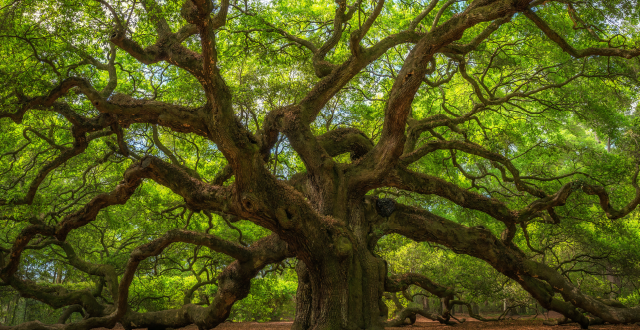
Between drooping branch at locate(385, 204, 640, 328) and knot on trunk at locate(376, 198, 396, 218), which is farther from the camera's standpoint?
drooping branch at locate(385, 204, 640, 328)

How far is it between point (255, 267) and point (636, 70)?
8.87 metres

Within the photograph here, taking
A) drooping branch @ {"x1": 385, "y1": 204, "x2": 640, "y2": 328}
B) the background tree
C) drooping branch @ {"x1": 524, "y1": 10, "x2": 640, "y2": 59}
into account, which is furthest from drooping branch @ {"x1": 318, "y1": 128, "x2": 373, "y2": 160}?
drooping branch @ {"x1": 524, "y1": 10, "x2": 640, "y2": 59}

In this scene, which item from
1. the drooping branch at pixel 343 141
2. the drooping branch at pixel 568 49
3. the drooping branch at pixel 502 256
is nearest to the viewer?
the drooping branch at pixel 568 49

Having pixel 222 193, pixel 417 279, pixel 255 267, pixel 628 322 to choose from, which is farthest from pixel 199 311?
pixel 628 322

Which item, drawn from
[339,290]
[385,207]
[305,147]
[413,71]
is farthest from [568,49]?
[339,290]

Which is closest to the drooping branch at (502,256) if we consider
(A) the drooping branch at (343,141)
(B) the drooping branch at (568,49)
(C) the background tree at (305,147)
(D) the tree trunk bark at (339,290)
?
(C) the background tree at (305,147)

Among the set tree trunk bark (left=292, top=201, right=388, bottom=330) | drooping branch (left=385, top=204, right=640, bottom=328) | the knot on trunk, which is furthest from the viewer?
drooping branch (left=385, top=204, right=640, bottom=328)

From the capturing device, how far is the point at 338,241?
5484mm

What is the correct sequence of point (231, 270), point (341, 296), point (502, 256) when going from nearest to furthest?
point (341, 296), point (231, 270), point (502, 256)

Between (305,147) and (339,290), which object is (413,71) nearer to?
(305,147)

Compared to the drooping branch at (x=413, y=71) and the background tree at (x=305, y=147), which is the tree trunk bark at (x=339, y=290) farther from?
the drooping branch at (x=413, y=71)

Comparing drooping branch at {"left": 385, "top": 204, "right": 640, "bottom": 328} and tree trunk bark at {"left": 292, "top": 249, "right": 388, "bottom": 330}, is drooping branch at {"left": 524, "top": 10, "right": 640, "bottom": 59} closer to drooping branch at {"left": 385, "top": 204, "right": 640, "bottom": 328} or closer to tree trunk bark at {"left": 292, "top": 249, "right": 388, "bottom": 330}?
drooping branch at {"left": 385, "top": 204, "right": 640, "bottom": 328}

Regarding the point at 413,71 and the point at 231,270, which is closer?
the point at 413,71

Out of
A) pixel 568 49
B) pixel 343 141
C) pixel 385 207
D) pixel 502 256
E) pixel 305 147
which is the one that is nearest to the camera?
pixel 305 147
